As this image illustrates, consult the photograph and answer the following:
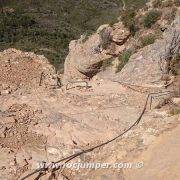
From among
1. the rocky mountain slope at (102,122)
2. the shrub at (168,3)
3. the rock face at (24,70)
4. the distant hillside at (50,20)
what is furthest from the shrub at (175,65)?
the distant hillside at (50,20)

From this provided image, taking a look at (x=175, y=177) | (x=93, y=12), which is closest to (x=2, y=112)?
(x=175, y=177)

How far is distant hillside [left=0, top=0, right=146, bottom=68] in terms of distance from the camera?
7656 centimetres

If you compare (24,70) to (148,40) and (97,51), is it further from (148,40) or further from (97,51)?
(148,40)

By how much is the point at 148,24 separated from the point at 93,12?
79.4 meters

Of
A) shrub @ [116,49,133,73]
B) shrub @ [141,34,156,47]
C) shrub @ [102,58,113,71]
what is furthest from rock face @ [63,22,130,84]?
shrub @ [141,34,156,47]

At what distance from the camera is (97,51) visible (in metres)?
20.7

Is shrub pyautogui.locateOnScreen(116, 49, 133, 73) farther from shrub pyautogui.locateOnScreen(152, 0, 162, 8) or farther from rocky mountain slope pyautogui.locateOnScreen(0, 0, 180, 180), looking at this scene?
shrub pyautogui.locateOnScreen(152, 0, 162, 8)

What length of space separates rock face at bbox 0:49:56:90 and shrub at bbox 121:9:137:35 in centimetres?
401

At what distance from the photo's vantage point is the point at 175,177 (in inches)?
348

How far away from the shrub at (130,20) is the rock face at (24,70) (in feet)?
13.2

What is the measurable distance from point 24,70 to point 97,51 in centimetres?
368

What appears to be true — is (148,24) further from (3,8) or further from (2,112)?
(3,8)

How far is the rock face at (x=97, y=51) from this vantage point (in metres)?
20.2

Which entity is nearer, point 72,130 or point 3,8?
point 72,130
